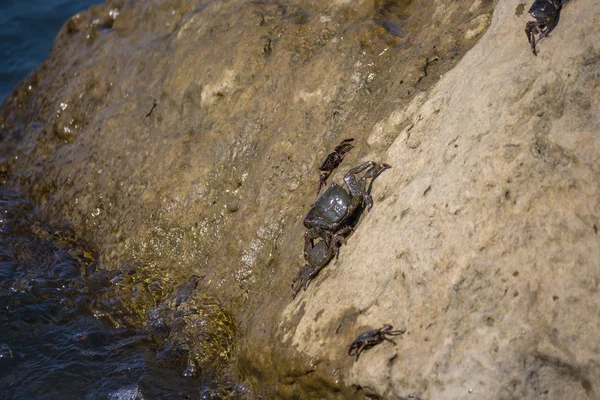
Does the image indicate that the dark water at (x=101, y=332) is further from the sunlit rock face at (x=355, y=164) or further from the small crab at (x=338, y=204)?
the small crab at (x=338, y=204)

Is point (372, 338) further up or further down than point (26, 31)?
further down

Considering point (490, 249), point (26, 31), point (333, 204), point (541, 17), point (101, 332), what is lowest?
point (101, 332)

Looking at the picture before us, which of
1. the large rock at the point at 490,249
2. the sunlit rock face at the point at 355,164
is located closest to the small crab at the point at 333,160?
the sunlit rock face at the point at 355,164

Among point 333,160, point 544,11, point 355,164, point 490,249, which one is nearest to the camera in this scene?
point 490,249

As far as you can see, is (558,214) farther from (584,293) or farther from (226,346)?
(226,346)

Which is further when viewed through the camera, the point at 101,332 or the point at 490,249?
the point at 101,332

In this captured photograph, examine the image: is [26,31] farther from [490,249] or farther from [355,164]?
[490,249]

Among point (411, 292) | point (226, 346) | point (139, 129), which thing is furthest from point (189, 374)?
point (139, 129)

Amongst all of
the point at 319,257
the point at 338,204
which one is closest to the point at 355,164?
the point at 338,204
